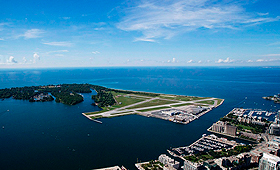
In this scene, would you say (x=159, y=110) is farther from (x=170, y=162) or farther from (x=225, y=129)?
(x=170, y=162)

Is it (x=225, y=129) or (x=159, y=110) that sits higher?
(x=159, y=110)

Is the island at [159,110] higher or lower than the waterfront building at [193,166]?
higher

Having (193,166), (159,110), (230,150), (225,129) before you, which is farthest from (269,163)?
(159,110)

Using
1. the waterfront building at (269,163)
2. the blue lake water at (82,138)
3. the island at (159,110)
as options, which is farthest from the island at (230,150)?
the island at (159,110)

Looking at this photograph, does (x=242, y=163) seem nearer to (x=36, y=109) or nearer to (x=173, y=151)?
(x=173, y=151)

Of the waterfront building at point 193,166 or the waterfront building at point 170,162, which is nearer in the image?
the waterfront building at point 193,166

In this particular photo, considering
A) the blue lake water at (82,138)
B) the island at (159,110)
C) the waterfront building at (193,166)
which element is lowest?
the blue lake water at (82,138)

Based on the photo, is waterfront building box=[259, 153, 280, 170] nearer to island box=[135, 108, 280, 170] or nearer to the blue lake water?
island box=[135, 108, 280, 170]

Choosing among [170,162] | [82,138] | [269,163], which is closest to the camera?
[269,163]

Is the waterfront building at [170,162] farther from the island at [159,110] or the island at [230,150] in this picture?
the island at [159,110]

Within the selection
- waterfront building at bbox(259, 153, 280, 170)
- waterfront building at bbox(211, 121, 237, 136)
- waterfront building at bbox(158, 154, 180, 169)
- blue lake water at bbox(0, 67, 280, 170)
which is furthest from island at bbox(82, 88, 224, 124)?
waterfront building at bbox(259, 153, 280, 170)

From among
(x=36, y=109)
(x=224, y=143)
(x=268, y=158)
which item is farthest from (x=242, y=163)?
(x=36, y=109)
